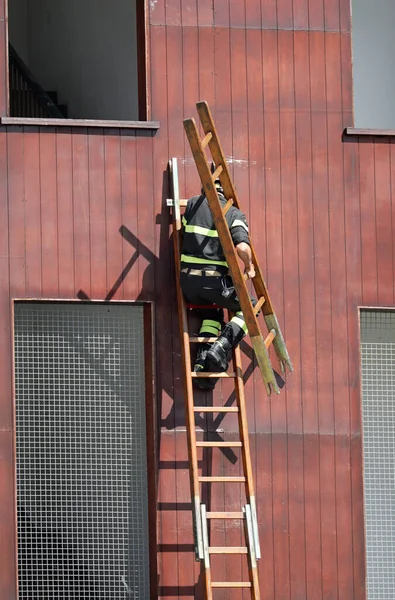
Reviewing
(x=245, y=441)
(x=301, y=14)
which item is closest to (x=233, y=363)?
(x=245, y=441)

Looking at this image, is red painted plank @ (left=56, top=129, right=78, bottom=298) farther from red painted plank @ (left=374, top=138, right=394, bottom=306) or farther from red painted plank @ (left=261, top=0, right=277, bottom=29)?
red painted plank @ (left=374, top=138, right=394, bottom=306)

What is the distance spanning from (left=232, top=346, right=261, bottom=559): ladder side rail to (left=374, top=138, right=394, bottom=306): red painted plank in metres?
1.47

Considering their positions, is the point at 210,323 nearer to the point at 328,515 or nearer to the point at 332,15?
the point at 328,515

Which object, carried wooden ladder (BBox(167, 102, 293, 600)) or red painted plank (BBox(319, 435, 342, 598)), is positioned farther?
red painted plank (BBox(319, 435, 342, 598))

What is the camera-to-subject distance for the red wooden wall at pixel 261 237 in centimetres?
1293

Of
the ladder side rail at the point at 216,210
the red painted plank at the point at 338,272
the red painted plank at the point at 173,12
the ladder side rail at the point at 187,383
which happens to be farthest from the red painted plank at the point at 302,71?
the ladder side rail at the point at 216,210

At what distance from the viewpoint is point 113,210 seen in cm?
1312

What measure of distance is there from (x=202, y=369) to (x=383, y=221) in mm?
2124

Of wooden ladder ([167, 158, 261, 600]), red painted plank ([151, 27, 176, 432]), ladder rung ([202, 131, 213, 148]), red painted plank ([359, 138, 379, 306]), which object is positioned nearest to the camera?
wooden ladder ([167, 158, 261, 600])

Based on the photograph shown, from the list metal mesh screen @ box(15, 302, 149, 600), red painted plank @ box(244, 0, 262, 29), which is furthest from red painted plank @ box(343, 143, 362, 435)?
metal mesh screen @ box(15, 302, 149, 600)

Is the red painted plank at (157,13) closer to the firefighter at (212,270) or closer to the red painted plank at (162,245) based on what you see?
the red painted plank at (162,245)

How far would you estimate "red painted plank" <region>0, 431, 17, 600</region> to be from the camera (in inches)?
492

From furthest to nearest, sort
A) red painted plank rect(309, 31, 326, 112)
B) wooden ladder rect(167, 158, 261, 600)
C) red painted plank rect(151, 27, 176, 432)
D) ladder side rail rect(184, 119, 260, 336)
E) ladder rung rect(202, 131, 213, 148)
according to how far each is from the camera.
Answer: red painted plank rect(309, 31, 326, 112) → red painted plank rect(151, 27, 176, 432) → ladder rung rect(202, 131, 213, 148) → ladder side rail rect(184, 119, 260, 336) → wooden ladder rect(167, 158, 261, 600)

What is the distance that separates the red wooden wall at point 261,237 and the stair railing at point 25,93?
3.21 meters
